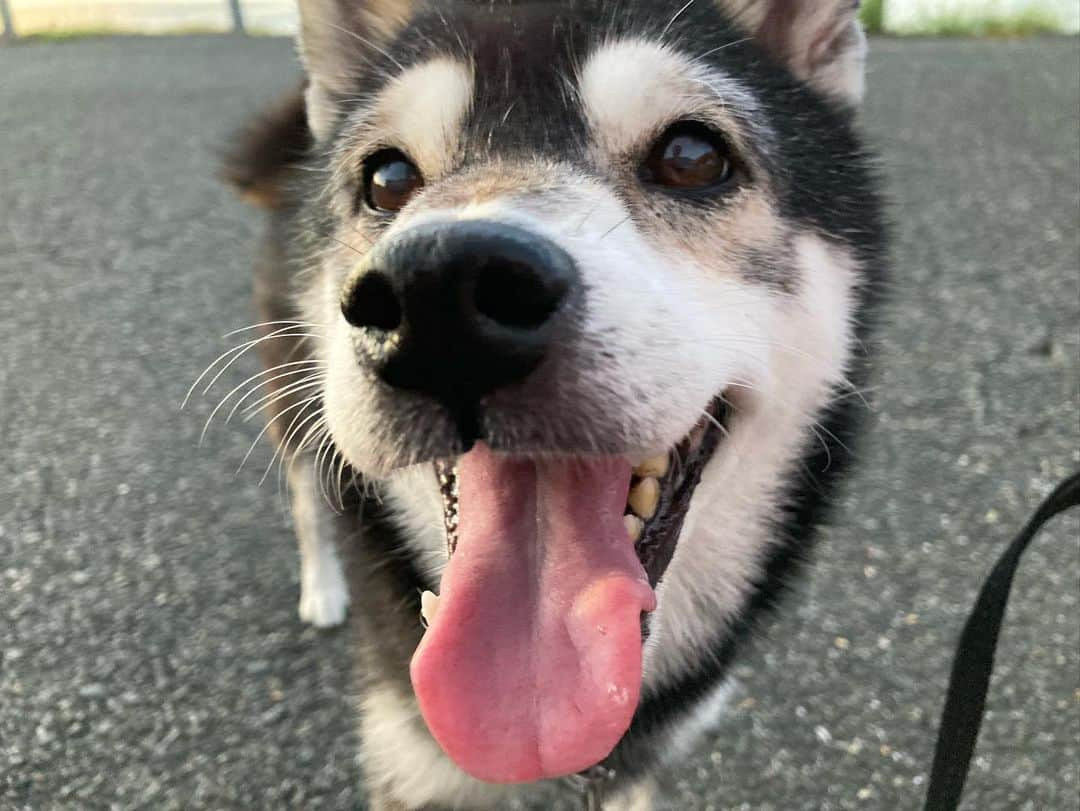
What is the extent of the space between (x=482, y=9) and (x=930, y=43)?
787cm

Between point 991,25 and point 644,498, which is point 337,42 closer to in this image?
point 644,498

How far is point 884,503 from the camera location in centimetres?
266

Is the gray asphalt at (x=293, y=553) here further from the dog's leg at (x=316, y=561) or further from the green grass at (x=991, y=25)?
the green grass at (x=991, y=25)

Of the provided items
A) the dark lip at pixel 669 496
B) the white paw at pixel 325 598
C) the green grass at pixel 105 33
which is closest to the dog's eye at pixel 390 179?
the dark lip at pixel 669 496

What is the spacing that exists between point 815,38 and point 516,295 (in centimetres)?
108

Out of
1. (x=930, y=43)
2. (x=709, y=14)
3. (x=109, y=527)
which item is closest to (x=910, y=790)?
(x=709, y=14)

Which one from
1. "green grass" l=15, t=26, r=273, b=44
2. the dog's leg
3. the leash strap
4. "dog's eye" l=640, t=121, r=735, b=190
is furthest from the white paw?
"green grass" l=15, t=26, r=273, b=44

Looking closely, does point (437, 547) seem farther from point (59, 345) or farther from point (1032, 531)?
point (59, 345)

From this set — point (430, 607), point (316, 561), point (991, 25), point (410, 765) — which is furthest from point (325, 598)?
point (991, 25)

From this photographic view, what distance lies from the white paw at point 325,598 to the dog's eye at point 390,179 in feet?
3.80

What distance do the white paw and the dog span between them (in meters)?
0.50

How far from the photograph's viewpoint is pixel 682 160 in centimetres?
139

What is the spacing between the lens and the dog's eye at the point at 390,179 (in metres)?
1.50

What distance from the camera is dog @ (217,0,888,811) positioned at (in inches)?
40.4
